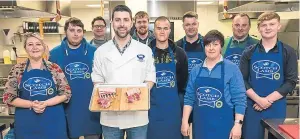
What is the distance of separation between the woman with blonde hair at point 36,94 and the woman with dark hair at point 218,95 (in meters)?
0.83

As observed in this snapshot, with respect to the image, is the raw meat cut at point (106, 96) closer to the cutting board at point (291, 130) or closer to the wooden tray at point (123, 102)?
the wooden tray at point (123, 102)

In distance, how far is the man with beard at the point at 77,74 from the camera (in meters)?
1.93

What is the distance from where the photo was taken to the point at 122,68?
1618 millimetres

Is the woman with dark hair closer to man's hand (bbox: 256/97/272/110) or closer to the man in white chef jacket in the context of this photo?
man's hand (bbox: 256/97/272/110)

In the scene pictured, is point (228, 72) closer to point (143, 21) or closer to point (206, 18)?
point (143, 21)

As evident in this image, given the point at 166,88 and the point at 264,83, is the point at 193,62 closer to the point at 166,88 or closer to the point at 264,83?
the point at 166,88

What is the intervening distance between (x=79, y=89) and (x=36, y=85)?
0.96 feet

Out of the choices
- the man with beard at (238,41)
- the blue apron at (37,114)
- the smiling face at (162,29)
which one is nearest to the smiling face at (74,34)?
the blue apron at (37,114)

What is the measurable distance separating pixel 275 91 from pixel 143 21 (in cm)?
107

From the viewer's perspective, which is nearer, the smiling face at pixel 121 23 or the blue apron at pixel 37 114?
the smiling face at pixel 121 23

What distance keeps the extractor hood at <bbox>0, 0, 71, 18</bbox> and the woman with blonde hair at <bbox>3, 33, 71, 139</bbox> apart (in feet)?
0.98

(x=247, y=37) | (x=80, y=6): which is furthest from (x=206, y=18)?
(x=247, y=37)

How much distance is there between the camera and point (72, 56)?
6.34ft

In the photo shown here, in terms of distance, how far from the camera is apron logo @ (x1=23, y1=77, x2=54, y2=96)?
1723 mm
